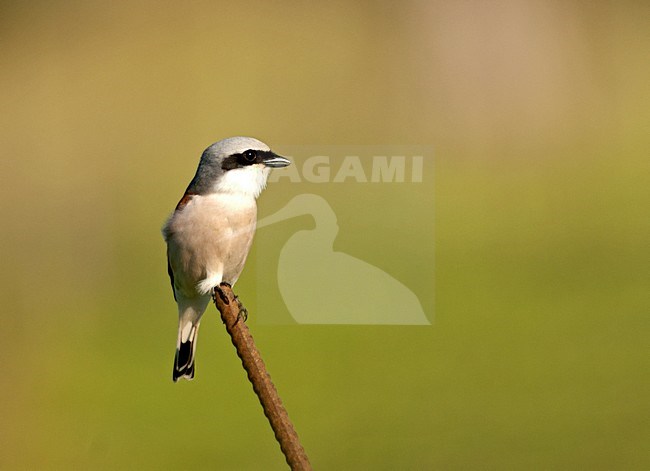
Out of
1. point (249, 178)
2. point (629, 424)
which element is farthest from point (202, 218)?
point (629, 424)

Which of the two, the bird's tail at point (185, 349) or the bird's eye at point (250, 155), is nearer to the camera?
the bird's eye at point (250, 155)

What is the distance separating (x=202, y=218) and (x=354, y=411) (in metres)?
0.53

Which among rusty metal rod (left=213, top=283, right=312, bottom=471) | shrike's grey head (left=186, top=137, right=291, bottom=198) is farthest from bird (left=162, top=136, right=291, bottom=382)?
rusty metal rod (left=213, top=283, right=312, bottom=471)

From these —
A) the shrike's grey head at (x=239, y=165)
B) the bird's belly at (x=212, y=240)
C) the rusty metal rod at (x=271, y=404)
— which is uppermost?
the shrike's grey head at (x=239, y=165)

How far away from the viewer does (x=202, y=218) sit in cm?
108

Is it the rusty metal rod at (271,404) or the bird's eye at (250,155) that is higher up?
the bird's eye at (250,155)

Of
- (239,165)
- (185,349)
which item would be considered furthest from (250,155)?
(185,349)

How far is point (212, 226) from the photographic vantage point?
3.56ft

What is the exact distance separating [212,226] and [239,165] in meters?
0.13

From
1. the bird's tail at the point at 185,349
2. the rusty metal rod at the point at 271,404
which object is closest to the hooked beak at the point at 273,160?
the bird's tail at the point at 185,349

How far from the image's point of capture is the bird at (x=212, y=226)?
999 millimetres

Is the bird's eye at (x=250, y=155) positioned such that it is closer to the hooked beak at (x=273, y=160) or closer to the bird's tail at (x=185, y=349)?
the hooked beak at (x=273, y=160)

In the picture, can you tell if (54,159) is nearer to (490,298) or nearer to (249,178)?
(249,178)

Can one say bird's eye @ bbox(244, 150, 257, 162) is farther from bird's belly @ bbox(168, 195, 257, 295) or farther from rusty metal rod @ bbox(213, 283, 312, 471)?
rusty metal rod @ bbox(213, 283, 312, 471)
